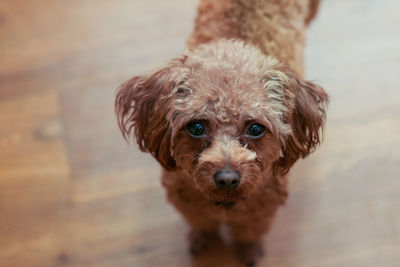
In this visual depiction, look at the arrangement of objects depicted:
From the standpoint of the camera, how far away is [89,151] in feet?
5.53

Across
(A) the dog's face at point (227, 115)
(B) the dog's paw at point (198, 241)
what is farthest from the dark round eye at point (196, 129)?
(B) the dog's paw at point (198, 241)

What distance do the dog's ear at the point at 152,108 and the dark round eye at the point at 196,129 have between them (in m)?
0.05

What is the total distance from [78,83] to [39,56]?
0.20m

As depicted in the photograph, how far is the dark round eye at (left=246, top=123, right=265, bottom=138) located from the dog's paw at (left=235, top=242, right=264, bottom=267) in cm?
57

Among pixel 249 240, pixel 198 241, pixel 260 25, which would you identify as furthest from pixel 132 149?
pixel 260 25

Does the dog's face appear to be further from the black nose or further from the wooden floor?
the wooden floor

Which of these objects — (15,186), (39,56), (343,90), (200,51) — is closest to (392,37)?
(343,90)

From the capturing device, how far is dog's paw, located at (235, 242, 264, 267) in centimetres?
151

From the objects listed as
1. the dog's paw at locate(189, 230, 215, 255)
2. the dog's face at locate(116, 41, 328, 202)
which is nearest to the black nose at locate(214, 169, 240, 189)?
the dog's face at locate(116, 41, 328, 202)

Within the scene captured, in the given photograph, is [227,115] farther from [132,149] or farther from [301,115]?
[132,149]

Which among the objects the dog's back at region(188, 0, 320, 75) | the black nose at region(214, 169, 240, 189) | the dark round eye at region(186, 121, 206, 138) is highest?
the dog's back at region(188, 0, 320, 75)

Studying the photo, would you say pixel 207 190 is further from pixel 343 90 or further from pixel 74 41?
pixel 74 41

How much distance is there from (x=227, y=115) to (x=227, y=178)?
129 mm

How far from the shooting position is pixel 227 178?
3.32 feet
